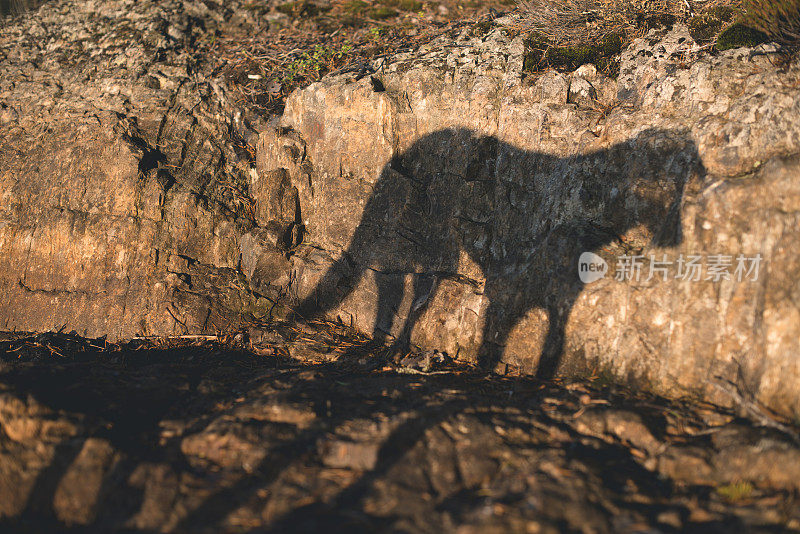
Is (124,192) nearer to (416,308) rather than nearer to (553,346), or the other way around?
(416,308)

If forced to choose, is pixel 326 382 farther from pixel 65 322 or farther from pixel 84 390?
pixel 65 322

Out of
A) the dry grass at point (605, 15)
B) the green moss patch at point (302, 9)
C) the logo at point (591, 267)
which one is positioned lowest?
the logo at point (591, 267)

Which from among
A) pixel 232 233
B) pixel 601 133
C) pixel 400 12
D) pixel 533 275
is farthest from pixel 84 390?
pixel 400 12

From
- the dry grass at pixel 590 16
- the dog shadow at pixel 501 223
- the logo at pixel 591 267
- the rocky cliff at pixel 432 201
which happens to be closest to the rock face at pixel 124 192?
the rocky cliff at pixel 432 201

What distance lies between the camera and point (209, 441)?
4.42m

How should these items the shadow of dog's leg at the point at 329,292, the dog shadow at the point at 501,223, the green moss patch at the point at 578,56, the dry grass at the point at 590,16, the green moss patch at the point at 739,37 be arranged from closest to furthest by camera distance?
the dog shadow at the point at 501,223 < the green moss patch at the point at 739,37 < the green moss patch at the point at 578,56 < the dry grass at the point at 590,16 < the shadow of dog's leg at the point at 329,292

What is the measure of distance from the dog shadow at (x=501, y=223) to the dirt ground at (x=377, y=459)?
1.11 m

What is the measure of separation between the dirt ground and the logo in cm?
104

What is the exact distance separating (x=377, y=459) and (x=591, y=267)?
307 centimetres

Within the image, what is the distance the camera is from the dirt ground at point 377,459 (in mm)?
3678

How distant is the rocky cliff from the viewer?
5195 mm

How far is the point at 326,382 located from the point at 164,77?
608cm

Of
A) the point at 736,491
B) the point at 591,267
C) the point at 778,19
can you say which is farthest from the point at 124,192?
the point at 778,19

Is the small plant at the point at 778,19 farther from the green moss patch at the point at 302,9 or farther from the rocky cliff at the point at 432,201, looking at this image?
the green moss patch at the point at 302,9
